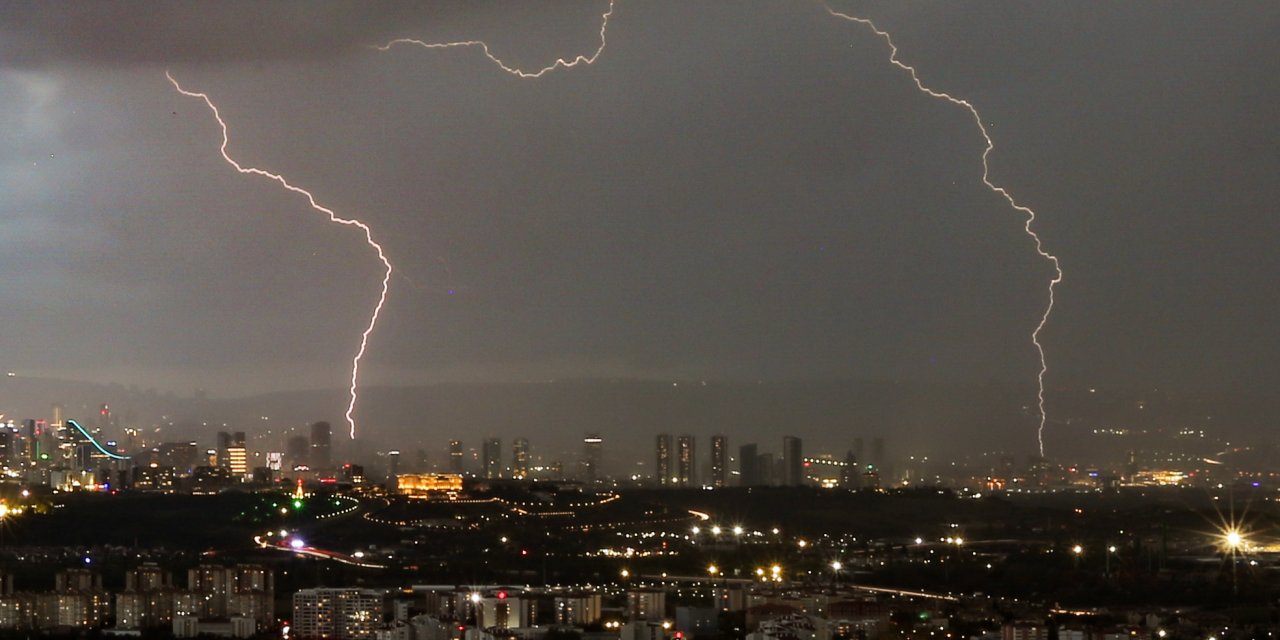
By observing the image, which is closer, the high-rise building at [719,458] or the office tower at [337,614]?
the office tower at [337,614]

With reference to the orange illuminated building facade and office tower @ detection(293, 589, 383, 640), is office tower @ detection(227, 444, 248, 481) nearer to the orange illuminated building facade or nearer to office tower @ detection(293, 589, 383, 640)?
the orange illuminated building facade

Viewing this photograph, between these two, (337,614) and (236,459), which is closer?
(337,614)

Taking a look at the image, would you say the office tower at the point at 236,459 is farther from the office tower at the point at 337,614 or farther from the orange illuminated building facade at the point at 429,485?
the office tower at the point at 337,614

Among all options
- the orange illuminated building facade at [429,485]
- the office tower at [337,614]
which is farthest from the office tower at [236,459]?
the office tower at [337,614]

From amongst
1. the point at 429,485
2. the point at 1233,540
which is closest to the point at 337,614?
the point at 1233,540

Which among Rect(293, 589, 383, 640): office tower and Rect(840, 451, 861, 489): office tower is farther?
Rect(840, 451, 861, 489): office tower

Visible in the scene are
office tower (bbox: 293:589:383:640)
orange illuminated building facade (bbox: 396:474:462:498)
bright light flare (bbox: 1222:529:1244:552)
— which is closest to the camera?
office tower (bbox: 293:589:383:640)

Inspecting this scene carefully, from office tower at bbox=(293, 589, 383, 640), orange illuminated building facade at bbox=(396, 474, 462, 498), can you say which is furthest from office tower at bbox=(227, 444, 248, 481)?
office tower at bbox=(293, 589, 383, 640)

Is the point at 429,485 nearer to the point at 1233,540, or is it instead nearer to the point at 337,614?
the point at 1233,540

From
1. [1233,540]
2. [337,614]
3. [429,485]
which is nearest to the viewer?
[337,614]
